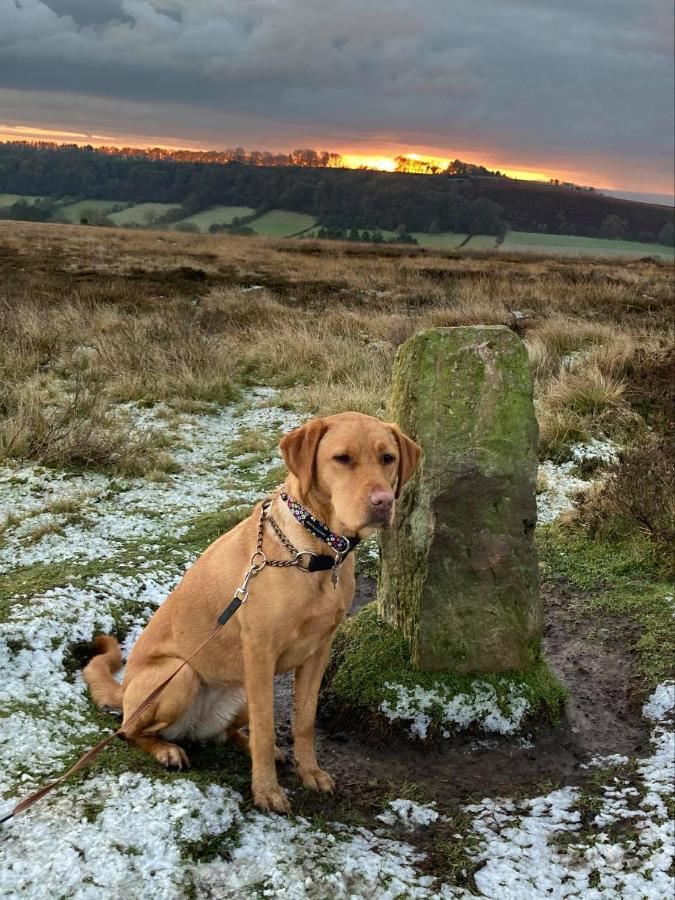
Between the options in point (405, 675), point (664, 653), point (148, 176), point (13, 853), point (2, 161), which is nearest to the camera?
point (13, 853)

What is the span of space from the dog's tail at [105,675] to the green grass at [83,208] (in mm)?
67951

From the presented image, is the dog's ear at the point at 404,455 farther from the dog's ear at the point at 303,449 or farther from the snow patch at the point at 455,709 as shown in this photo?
the snow patch at the point at 455,709

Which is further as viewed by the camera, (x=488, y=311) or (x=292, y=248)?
(x=292, y=248)

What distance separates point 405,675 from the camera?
4.06 m

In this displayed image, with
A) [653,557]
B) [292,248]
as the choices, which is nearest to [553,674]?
[653,557]

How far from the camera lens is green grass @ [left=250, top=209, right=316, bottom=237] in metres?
67.1

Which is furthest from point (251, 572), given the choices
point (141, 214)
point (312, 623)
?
point (141, 214)

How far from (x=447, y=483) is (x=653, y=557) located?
259 cm

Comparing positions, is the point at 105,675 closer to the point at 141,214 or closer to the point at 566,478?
the point at 566,478

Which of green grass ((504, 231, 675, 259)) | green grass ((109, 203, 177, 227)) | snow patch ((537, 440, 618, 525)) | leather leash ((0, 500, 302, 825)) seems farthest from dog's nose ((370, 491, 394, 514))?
green grass ((109, 203, 177, 227))

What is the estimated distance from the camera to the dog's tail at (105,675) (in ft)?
11.4

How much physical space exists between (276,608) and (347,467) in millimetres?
618

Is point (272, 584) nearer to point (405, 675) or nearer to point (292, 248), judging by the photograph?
point (405, 675)

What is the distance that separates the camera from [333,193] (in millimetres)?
81688
